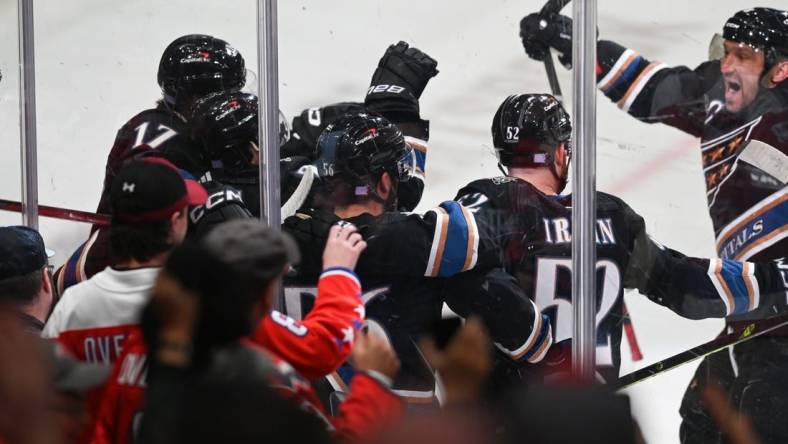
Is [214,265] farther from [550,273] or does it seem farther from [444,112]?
[444,112]

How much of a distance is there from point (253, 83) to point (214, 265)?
124 cm

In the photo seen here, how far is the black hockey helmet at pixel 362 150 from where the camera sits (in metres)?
2.78

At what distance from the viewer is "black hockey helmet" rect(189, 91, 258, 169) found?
9.53 feet

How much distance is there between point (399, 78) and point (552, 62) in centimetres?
39

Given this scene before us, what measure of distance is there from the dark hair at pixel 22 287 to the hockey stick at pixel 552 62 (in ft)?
3.59

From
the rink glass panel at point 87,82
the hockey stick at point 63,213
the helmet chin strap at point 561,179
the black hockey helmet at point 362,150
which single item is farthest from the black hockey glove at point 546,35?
the hockey stick at point 63,213

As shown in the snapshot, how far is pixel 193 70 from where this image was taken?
3170 mm

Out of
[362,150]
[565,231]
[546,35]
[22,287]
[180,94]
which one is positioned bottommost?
[22,287]

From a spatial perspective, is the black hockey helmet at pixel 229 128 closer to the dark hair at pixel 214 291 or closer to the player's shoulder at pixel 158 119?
the player's shoulder at pixel 158 119

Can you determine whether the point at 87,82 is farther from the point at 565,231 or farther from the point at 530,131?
the point at 565,231

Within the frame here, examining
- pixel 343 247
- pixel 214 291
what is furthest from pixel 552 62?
pixel 214 291

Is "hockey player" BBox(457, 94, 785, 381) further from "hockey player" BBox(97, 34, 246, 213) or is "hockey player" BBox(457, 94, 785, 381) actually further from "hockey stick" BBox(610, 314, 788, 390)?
"hockey player" BBox(97, 34, 246, 213)

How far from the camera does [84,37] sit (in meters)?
3.34

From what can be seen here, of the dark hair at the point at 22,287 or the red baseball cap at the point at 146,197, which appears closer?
the red baseball cap at the point at 146,197
